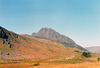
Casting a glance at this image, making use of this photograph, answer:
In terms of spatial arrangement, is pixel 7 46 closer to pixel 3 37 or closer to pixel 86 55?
pixel 3 37

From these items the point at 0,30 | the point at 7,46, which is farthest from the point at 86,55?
the point at 0,30

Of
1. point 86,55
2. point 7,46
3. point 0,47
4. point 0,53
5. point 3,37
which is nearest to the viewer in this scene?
point 0,53

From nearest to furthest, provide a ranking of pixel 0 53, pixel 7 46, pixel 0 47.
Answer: pixel 0 53
pixel 0 47
pixel 7 46

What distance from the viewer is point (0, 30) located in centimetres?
11606

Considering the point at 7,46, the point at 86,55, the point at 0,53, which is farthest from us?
the point at 86,55

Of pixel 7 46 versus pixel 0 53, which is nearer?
pixel 0 53

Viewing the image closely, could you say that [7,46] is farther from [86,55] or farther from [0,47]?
[86,55]

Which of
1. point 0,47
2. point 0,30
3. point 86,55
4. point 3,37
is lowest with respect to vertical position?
point 86,55

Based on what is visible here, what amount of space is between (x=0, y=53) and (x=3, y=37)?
33.3 m

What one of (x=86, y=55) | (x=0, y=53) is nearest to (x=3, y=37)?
(x=0, y=53)

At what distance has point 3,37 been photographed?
373ft

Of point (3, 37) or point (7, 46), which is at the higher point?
point (3, 37)

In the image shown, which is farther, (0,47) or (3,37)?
(3,37)

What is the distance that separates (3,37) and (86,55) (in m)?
106
